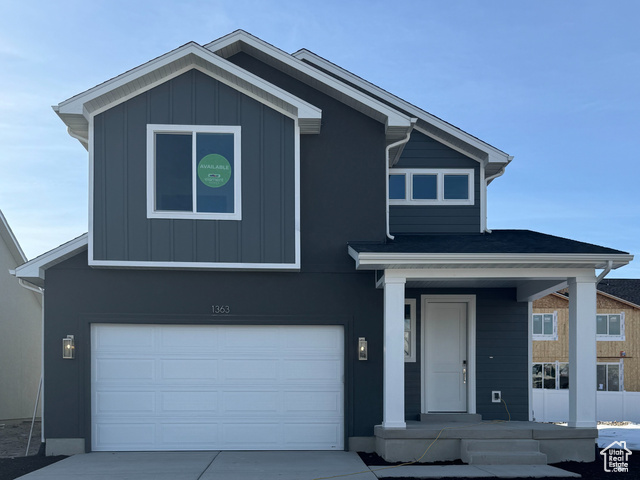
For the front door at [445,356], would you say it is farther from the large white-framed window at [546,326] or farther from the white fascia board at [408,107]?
the large white-framed window at [546,326]

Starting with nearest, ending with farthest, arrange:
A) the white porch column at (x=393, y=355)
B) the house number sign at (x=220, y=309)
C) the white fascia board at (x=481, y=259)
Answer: the white fascia board at (x=481, y=259) < the white porch column at (x=393, y=355) < the house number sign at (x=220, y=309)

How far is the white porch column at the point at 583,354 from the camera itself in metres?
9.19

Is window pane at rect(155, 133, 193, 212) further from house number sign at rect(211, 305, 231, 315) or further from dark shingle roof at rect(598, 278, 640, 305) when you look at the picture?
dark shingle roof at rect(598, 278, 640, 305)

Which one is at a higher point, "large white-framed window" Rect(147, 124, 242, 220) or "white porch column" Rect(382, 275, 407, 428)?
"large white-framed window" Rect(147, 124, 242, 220)

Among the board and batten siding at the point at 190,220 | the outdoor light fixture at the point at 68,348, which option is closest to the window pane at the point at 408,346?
the board and batten siding at the point at 190,220

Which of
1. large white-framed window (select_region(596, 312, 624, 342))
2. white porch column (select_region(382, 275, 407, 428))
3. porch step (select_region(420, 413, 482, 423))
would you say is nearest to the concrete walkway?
white porch column (select_region(382, 275, 407, 428))

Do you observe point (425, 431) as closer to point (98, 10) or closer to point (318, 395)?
point (318, 395)

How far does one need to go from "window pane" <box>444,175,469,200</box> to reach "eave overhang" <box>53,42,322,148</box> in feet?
10.6

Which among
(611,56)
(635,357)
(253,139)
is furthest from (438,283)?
(635,357)

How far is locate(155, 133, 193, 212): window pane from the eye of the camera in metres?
9.60

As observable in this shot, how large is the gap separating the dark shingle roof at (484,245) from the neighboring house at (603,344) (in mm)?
23904

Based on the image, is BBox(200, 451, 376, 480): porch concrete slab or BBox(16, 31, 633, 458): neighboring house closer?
BBox(200, 451, 376, 480): porch concrete slab

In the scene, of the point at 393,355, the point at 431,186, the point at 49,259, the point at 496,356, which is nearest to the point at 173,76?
the point at 49,259

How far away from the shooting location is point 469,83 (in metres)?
19.3
